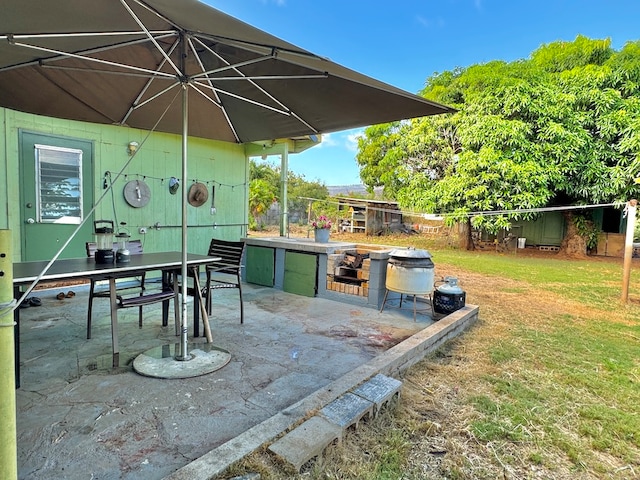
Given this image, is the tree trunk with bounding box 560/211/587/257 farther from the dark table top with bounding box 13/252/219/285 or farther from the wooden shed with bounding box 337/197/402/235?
the dark table top with bounding box 13/252/219/285

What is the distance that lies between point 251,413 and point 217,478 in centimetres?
55

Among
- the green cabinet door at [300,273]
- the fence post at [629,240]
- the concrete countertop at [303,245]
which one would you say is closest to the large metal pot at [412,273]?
the concrete countertop at [303,245]

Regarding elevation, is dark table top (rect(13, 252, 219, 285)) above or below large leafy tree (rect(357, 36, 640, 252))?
below

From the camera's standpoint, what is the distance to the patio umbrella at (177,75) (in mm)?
1688

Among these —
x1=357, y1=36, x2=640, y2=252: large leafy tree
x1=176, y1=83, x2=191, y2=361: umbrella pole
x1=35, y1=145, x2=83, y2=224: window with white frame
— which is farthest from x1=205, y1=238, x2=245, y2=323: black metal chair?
x1=357, y1=36, x2=640, y2=252: large leafy tree

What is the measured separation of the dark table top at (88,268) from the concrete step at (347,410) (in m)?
1.58

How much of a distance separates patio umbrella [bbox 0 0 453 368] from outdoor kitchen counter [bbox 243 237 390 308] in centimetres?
164

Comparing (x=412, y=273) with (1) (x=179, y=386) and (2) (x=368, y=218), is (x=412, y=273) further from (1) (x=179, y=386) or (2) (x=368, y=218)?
(2) (x=368, y=218)

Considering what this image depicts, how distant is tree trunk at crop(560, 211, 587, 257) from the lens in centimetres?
1138

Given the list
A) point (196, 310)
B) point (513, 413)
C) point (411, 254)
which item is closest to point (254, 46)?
point (196, 310)

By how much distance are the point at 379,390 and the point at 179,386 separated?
1.26 m

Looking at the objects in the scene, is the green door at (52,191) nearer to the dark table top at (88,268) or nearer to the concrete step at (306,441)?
the dark table top at (88,268)

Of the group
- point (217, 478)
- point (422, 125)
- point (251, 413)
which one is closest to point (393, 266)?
point (251, 413)

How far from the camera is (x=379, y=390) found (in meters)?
2.11
